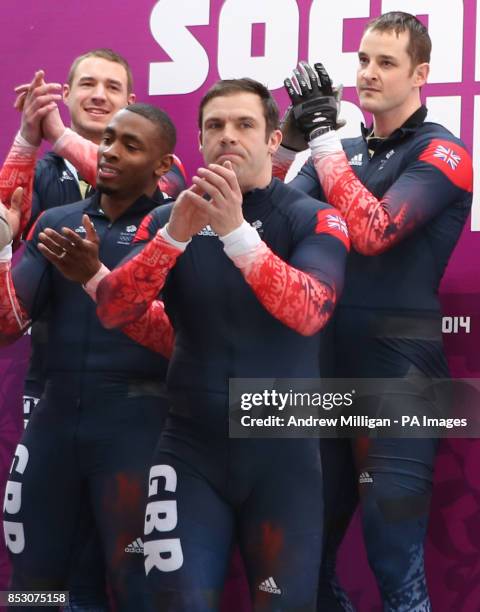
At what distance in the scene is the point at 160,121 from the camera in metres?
4.22

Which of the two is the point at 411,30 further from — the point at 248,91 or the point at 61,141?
the point at 61,141

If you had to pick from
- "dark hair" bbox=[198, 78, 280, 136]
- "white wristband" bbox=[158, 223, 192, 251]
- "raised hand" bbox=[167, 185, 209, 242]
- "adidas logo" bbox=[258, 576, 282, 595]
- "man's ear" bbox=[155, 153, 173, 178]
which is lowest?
"adidas logo" bbox=[258, 576, 282, 595]

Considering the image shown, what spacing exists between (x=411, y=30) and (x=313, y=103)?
0.53m

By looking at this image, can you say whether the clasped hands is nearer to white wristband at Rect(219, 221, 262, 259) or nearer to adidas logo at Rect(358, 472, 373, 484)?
white wristband at Rect(219, 221, 262, 259)

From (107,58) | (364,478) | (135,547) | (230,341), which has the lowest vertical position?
(135,547)

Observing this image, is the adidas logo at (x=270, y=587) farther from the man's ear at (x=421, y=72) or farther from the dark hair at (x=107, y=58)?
the dark hair at (x=107, y=58)

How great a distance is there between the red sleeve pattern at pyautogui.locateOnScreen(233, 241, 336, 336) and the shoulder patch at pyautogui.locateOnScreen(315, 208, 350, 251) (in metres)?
0.23

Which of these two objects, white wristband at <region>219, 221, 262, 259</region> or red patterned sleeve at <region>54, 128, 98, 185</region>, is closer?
A: white wristband at <region>219, 221, 262, 259</region>

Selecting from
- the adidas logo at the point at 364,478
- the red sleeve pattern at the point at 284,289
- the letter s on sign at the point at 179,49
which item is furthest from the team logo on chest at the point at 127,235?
the letter s on sign at the point at 179,49

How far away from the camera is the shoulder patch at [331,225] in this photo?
11.9 feet

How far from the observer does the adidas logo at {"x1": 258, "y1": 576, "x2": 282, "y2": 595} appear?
3.38 m

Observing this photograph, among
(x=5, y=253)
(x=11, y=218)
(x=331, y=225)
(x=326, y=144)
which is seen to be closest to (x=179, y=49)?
(x=326, y=144)

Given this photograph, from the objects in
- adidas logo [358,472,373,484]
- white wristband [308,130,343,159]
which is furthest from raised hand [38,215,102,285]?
adidas logo [358,472,373,484]

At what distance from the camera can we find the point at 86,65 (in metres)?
4.93
